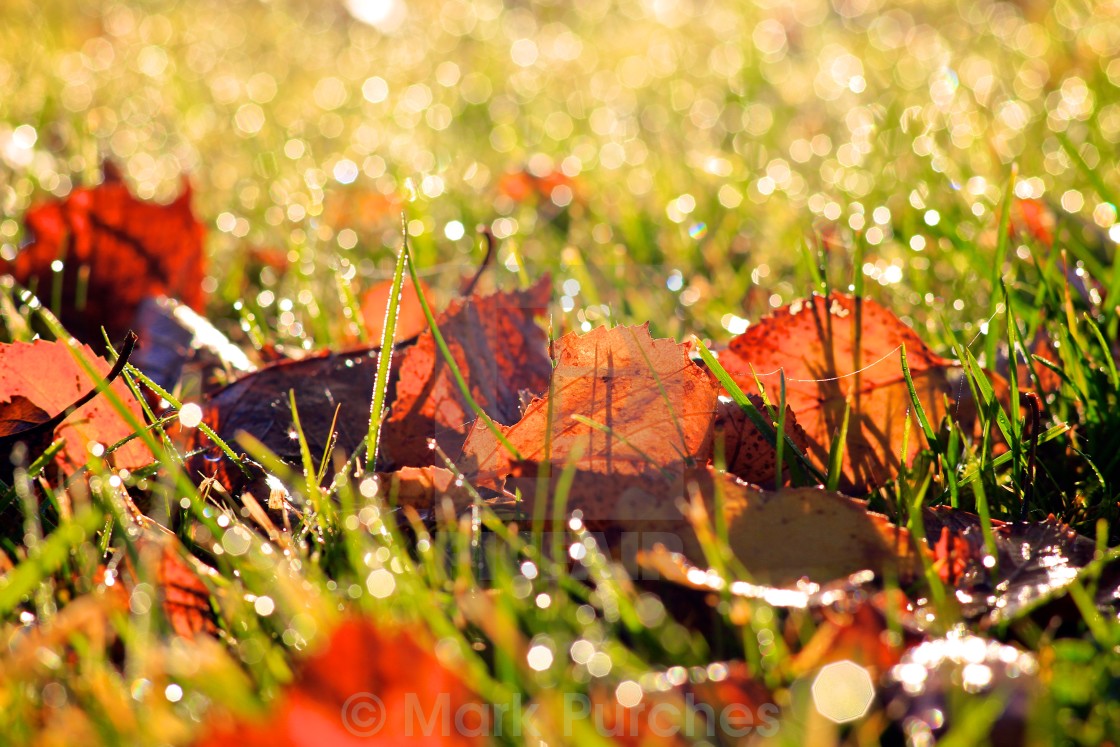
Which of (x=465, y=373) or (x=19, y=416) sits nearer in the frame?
(x=19, y=416)

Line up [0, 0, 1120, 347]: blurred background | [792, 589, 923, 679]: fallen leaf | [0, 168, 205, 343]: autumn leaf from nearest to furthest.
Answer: [792, 589, 923, 679]: fallen leaf → [0, 168, 205, 343]: autumn leaf → [0, 0, 1120, 347]: blurred background

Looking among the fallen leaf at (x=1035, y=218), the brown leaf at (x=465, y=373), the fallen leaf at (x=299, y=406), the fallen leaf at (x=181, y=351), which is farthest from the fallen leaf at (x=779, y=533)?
the fallen leaf at (x=1035, y=218)

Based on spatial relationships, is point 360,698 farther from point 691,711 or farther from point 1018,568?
point 1018,568

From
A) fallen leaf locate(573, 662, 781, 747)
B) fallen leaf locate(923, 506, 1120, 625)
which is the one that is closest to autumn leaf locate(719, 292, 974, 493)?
fallen leaf locate(923, 506, 1120, 625)

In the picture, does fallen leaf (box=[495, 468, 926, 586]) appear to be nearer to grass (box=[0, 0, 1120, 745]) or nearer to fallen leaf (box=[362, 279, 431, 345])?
grass (box=[0, 0, 1120, 745])

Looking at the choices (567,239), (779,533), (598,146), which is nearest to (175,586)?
(779,533)
